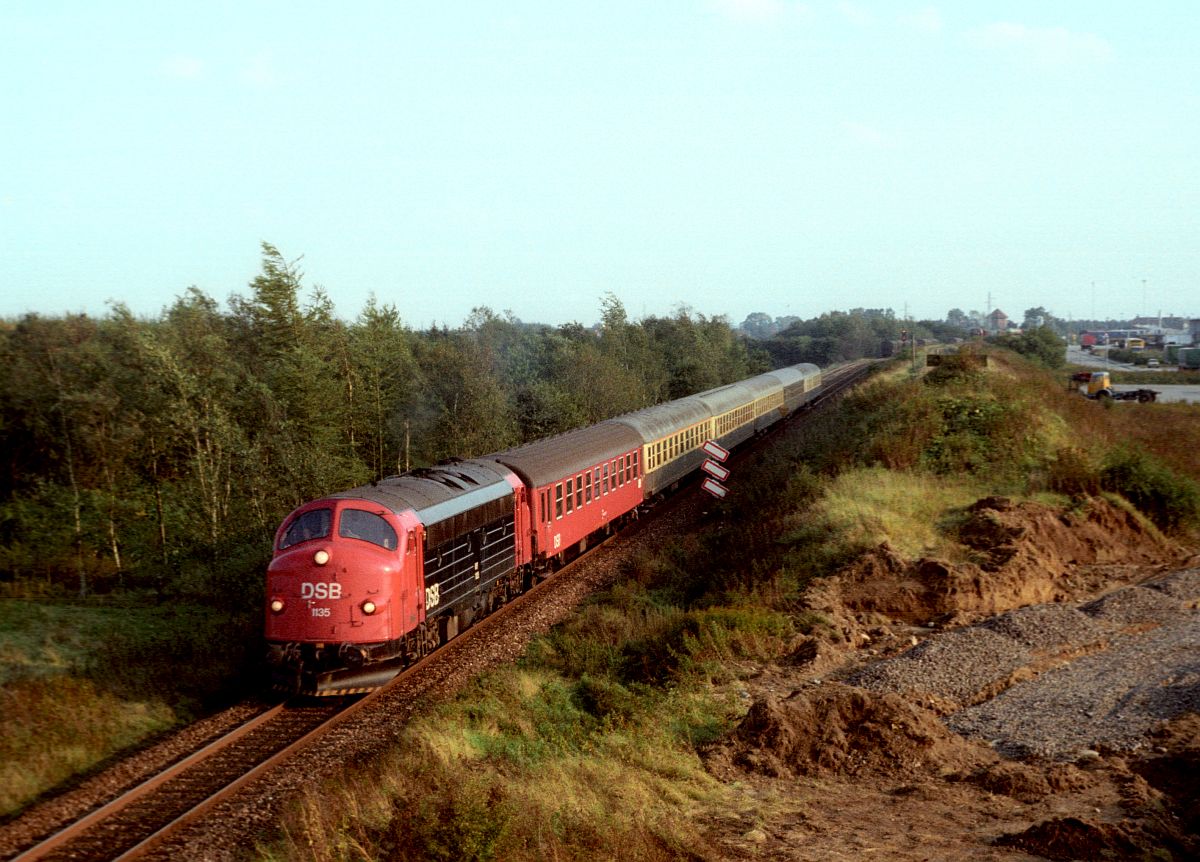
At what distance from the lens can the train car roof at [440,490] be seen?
655 inches

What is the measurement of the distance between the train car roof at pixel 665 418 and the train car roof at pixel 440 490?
12379mm

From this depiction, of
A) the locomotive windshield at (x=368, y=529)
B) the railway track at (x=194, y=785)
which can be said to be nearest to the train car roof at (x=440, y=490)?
the locomotive windshield at (x=368, y=529)

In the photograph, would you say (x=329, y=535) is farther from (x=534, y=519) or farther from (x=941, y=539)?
(x=941, y=539)

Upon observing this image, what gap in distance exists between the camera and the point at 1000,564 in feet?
76.9

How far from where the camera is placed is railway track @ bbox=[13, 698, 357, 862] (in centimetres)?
1087

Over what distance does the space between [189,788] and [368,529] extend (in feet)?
15.4

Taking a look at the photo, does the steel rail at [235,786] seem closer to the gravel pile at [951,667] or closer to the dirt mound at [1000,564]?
the gravel pile at [951,667]

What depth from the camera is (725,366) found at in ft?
299

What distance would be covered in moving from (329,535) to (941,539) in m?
16.3

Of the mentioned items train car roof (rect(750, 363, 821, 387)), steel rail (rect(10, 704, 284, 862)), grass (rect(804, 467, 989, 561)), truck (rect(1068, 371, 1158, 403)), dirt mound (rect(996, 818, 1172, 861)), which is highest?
train car roof (rect(750, 363, 821, 387))

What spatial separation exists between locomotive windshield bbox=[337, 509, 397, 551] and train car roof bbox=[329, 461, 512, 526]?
11.8 inches

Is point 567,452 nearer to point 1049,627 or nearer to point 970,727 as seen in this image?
point 1049,627

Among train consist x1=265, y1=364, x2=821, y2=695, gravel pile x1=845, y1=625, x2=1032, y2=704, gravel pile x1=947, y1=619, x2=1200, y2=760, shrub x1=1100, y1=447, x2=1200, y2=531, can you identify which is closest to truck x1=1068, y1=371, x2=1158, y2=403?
shrub x1=1100, y1=447, x2=1200, y2=531

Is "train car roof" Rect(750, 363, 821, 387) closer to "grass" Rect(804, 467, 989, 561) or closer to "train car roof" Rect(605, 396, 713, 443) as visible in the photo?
"train car roof" Rect(605, 396, 713, 443)
